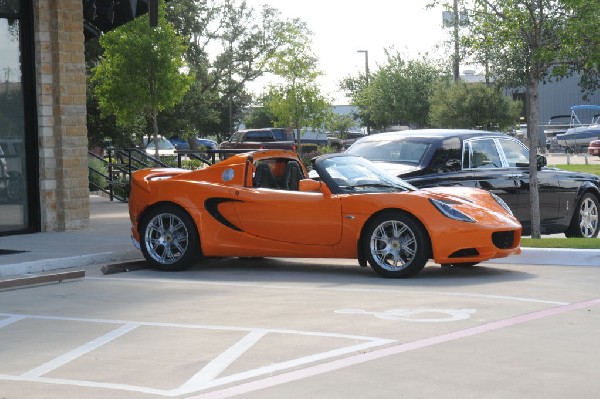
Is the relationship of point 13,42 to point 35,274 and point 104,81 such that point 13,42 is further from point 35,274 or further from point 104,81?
point 104,81

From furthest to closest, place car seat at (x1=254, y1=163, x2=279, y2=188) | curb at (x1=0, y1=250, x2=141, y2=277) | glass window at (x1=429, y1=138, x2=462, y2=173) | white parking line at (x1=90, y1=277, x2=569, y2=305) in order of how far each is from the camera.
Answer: glass window at (x1=429, y1=138, x2=462, y2=173) < car seat at (x1=254, y1=163, x2=279, y2=188) < curb at (x1=0, y1=250, x2=141, y2=277) < white parking line at (x1=90, y1=277, x2=569, y2=305)

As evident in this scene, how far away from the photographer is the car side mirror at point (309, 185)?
483 inches

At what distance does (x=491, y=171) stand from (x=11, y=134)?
6.96 m

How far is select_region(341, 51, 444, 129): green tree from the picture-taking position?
196 feet

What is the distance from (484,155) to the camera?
A: 50.8 feet

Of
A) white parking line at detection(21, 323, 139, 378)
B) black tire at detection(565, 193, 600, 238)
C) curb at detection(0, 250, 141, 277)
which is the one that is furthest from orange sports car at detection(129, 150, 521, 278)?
black tire at detection(565, 193, 600, 238)

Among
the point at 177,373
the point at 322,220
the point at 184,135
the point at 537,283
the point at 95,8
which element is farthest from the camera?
the point at 184,135

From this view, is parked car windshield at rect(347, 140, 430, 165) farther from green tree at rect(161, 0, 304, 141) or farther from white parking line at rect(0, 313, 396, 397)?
green tree at rect(161, 0, 304, 141)

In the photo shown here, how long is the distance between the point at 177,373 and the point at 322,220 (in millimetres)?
5337

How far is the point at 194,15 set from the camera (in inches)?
2729

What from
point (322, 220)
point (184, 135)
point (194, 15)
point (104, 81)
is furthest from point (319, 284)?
point (194, 15)

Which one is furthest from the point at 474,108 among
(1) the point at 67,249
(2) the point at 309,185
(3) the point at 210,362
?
(3) the point at 210,362

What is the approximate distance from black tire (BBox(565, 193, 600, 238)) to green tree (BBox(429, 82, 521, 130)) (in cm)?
3391

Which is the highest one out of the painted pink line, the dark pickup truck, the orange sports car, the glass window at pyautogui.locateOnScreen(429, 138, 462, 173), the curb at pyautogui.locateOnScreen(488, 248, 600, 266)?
the dark pickup truck
